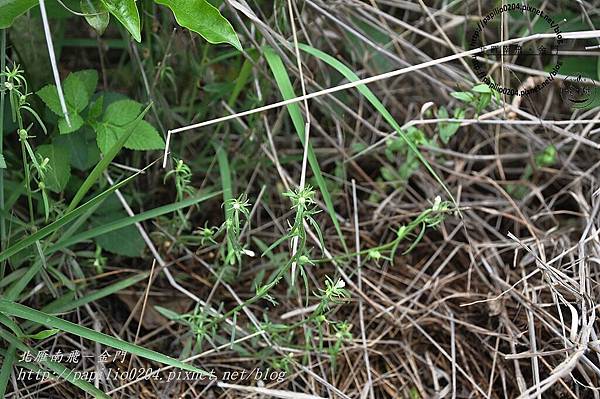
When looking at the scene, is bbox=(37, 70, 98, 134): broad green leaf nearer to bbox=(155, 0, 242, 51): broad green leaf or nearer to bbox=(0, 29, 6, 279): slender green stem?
bbox=(0, 29, 6, 279): slender green stem

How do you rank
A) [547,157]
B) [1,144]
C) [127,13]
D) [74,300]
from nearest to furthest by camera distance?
[127,13]
[1,144]
[74,300]
[547,157]

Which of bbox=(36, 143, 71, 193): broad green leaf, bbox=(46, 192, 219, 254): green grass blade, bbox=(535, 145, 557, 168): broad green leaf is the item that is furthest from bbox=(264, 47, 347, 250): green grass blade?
bbox=(535, 145, 557, 168): broad green leaf

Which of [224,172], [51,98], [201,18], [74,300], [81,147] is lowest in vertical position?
[74,300]

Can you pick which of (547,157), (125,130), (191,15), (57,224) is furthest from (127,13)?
(547,157)

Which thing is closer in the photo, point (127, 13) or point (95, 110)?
point (127, 13)

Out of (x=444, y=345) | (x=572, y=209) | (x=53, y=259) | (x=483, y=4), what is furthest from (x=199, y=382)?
(x=483, y=4)

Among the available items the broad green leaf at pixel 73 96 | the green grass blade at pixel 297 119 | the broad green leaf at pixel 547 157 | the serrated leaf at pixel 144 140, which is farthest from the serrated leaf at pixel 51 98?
the broad green leaf at pixel 547 157

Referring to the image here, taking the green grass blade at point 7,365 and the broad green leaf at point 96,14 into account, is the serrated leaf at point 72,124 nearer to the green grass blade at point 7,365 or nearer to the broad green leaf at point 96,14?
the broad green leaf at point 96,14

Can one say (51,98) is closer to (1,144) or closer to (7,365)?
(1,144)

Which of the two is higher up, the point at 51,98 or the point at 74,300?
the point at 51,98
